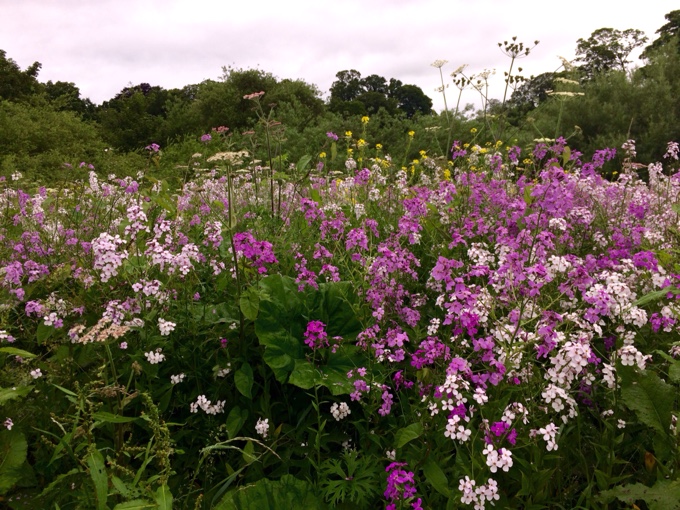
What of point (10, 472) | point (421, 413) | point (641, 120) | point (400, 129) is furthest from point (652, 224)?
point (641, 120)

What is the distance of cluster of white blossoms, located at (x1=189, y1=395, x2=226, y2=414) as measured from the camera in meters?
2.15

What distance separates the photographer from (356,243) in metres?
2.69

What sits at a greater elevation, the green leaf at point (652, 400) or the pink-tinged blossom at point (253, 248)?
the pink-tinged blossom at point (253, 248)

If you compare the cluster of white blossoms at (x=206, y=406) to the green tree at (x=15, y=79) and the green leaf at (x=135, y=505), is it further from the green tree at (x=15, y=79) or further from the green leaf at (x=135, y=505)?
the green tree at (x=15, y=79)

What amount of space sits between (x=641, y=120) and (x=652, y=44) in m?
19.5

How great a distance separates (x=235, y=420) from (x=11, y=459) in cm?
86

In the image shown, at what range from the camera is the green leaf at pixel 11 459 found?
6.16 feet

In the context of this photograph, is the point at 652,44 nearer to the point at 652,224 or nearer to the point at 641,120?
the point at 641,120

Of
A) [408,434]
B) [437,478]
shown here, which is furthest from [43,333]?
[437,478]

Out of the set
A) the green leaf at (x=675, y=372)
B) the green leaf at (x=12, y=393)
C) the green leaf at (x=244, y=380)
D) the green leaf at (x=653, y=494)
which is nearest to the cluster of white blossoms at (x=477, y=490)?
the green leaf at (x=653, y=494)

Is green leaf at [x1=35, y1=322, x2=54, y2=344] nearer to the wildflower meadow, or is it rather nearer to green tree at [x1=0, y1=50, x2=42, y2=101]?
the wildflower meadow

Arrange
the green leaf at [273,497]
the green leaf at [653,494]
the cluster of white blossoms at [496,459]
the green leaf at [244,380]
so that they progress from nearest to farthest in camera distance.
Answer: the cluster of white blossoms at [496,459] < the green leaf at [653,494] < the green leaf at [273,497] < the green leaf at [244,380]

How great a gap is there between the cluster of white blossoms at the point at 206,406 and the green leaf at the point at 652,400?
166cm

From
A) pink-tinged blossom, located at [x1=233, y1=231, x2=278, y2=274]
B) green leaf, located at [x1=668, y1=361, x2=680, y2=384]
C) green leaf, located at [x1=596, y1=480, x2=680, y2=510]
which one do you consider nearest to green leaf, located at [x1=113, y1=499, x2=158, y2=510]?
pink-tinged blossom, located at [x1=233, y1=231, x2=278, y2=274]
